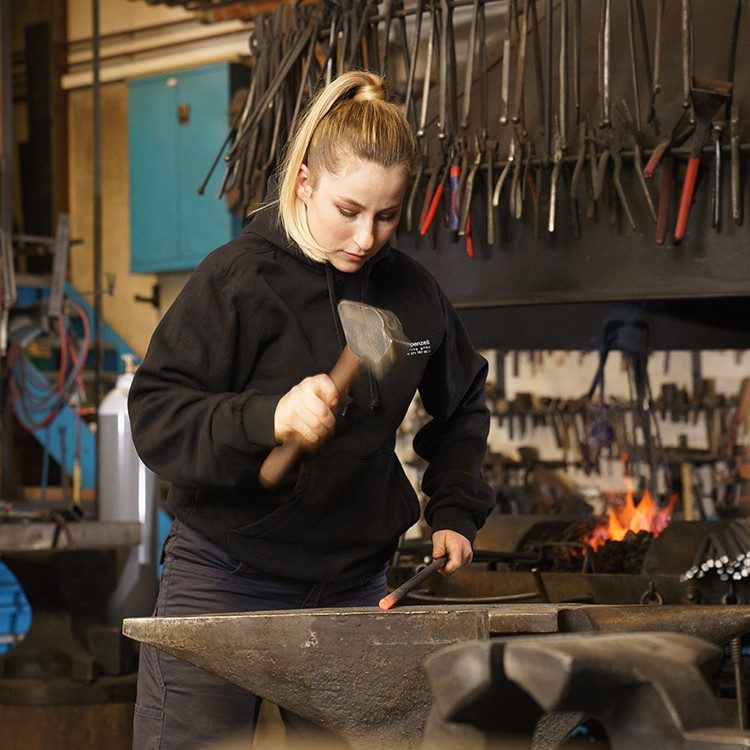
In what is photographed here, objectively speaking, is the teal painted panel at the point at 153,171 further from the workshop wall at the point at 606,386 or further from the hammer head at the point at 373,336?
the hammer head at the point at 373,336

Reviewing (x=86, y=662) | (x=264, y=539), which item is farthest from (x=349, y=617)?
(x=86, y=662)

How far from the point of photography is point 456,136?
2775mm

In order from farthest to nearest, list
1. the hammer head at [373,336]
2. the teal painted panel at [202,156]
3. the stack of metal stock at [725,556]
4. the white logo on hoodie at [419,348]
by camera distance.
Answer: the teal painted panel at [202,156]
the stack of metal stock at [725,556]
the white logo on hoodie at [419,348]
the hammer head at [373,336]

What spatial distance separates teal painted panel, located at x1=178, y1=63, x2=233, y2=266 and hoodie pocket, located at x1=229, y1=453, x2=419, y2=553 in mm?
4198

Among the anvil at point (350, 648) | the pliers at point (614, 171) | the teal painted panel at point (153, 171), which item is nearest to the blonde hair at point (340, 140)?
the anvil at point (350, 648)

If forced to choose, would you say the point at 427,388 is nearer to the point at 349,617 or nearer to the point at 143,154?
the point at 349,617

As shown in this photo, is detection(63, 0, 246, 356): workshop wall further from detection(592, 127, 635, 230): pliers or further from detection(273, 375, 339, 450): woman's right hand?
detection(273, 375, 339, 450): woman's right hand

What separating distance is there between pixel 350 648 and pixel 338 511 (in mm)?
352

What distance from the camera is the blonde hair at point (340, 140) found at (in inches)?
61.5

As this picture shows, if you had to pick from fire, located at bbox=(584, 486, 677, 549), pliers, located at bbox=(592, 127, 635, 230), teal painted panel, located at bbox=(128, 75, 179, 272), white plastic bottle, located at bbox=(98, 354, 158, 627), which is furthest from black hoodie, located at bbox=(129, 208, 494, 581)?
teal painted panel, located at bbox=(128, 75, 179, 272)

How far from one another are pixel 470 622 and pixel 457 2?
1962 millimetres

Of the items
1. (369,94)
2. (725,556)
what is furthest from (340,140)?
(725,556)

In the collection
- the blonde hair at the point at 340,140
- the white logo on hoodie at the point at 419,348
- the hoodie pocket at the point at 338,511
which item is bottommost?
the hoodie pocket at the point at 338,511

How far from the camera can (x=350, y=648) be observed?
1271 mm
